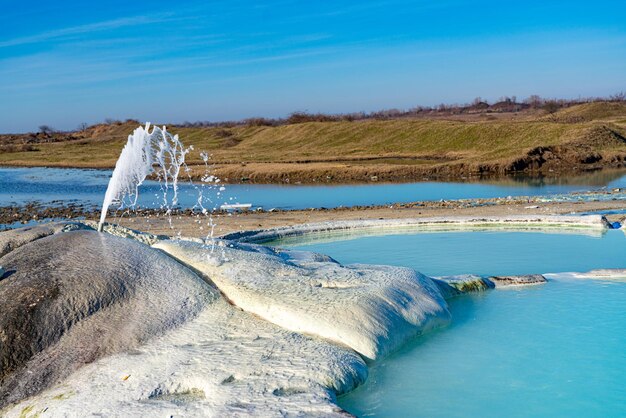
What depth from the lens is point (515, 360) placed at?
18.3ft

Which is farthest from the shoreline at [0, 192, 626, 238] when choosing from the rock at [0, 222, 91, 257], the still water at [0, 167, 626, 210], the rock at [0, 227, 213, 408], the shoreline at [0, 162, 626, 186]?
the shoreline at [0, 162, 626, 186]

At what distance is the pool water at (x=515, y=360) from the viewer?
188 inches

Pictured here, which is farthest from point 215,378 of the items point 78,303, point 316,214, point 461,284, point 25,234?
point 316,214

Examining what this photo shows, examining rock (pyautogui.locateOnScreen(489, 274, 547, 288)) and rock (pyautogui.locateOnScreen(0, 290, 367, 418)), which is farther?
rock (pyautogui.locateOnScreen(489, 274, 547, 288))

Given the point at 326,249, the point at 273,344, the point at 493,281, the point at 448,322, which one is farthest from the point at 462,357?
the point at 326,249

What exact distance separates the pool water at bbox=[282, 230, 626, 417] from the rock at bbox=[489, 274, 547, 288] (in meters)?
0.15

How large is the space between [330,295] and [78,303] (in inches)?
80.1

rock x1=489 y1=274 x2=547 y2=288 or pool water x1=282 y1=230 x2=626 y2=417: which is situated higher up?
rock x1=489 y1=274 x2=547 y2=288

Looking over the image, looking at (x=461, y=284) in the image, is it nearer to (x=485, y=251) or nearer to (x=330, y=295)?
(x=330, y=295)

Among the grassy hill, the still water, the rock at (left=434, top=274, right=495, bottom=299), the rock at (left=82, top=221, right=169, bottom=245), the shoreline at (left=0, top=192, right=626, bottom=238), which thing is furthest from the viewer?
the grassy hill

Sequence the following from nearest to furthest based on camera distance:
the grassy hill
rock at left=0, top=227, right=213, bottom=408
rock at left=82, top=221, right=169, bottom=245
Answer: rock at left=0, top=227, right=213, bottom=408
rock at left=82, top=221, right=169, bottom=245
the grassy hill

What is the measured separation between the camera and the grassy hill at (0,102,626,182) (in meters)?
27.8

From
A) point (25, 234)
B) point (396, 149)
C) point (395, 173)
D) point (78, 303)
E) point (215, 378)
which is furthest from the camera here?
point (396, 149)

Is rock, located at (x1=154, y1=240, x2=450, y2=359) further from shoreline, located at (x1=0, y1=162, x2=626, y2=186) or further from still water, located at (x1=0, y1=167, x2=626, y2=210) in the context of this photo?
shoreline, located at (x1=0, y1=162, x2=626, y2=186)
